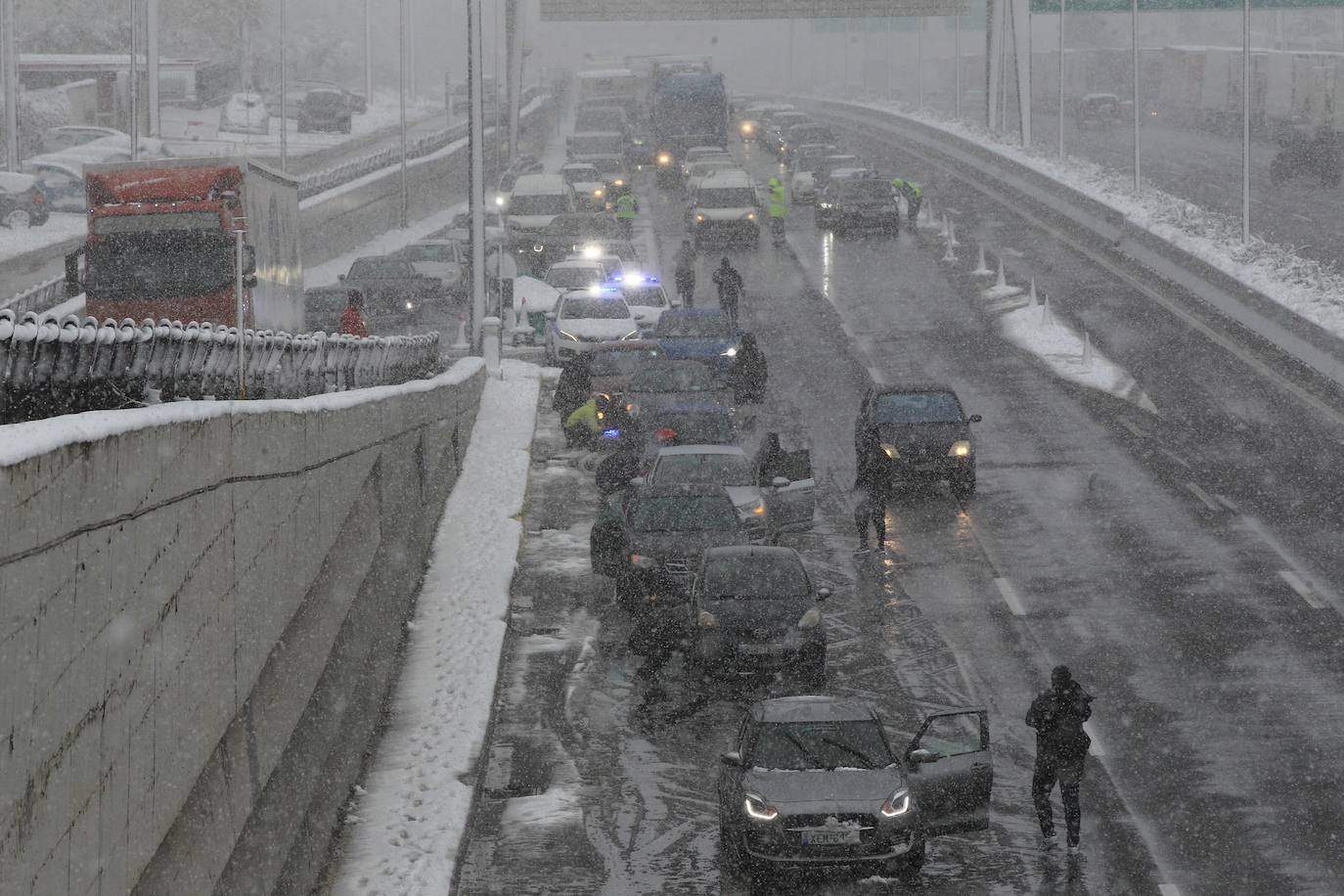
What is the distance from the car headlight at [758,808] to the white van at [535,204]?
133ft

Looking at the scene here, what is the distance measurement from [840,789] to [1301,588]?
32.7 ft

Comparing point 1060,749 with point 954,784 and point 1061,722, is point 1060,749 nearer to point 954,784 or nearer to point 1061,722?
point 1061,722

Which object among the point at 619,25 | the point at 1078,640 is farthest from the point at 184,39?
the point at 1078,640

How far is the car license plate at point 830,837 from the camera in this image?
14133 millimetres

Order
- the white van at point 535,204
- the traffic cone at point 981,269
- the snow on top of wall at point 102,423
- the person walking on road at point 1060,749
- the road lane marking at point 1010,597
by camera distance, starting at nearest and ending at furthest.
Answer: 1. the snow on top of wall at point 102,423
2. the person walking on road at point 1060,749
3. the road lane marking at point 1010,597
4. the traffic cone at point 981,269
5. the white van at point 535,204

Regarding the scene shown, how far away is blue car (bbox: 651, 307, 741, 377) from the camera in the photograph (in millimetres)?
35656

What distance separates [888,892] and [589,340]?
25.6 metres

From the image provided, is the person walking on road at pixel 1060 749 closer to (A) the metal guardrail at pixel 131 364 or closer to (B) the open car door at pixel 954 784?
(B) the open car door at pixel 954 784

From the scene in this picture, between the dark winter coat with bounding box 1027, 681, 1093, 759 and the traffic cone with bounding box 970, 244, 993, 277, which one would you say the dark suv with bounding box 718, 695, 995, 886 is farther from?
the traffic cone with bounding box 970, 244, 993, 277

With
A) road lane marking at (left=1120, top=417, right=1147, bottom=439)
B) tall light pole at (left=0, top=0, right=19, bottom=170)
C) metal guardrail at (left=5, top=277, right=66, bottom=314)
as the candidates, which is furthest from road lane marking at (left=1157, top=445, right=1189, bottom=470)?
tall light pole at (left=0, top=0, right=19, bottom=170)

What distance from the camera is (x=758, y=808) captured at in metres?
14.3

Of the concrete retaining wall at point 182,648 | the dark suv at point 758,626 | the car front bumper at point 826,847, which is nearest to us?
the concrete retaining wall at point 182,648

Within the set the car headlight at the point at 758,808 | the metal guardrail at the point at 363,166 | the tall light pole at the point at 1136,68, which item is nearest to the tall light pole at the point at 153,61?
the metal guardrail at the point at 363,166

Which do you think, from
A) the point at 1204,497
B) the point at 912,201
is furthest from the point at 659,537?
the point at 912,201
